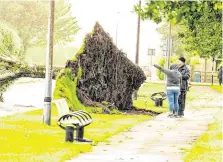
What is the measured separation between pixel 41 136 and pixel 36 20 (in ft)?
246

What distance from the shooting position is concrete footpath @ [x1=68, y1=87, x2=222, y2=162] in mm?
11938

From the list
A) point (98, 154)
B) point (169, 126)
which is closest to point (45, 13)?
point (169, 126)

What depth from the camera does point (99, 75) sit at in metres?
23.7

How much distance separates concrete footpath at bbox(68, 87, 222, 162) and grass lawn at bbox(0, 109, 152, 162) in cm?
40

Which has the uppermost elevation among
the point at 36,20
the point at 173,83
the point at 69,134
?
the point at 36,20

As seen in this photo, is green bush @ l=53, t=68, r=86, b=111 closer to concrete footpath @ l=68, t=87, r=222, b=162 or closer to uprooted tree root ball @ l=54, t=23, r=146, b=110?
uprooted tree root ball @ l=54, t=23, r=146, b=110

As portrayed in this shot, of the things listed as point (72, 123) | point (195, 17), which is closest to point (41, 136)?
point (72, 123)

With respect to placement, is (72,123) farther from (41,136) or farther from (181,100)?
(181,100)

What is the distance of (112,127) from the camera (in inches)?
720

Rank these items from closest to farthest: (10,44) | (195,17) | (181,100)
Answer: (195,17) < (181,100) < (10,44)

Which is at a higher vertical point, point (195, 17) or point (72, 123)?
point (195, 17)

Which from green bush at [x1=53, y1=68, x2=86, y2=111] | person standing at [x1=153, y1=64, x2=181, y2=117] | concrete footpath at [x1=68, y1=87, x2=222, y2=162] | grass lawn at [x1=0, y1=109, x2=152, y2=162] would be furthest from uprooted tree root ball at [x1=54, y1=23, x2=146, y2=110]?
concrete footpath at [x1=68, y1=87, x2=222, y2=162]

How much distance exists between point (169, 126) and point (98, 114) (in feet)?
15.8

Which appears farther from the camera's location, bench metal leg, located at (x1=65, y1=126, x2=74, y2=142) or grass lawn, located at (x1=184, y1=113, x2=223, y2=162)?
bench metal leg, located at (x1=65, y1=126, x2=74, y2=142)
